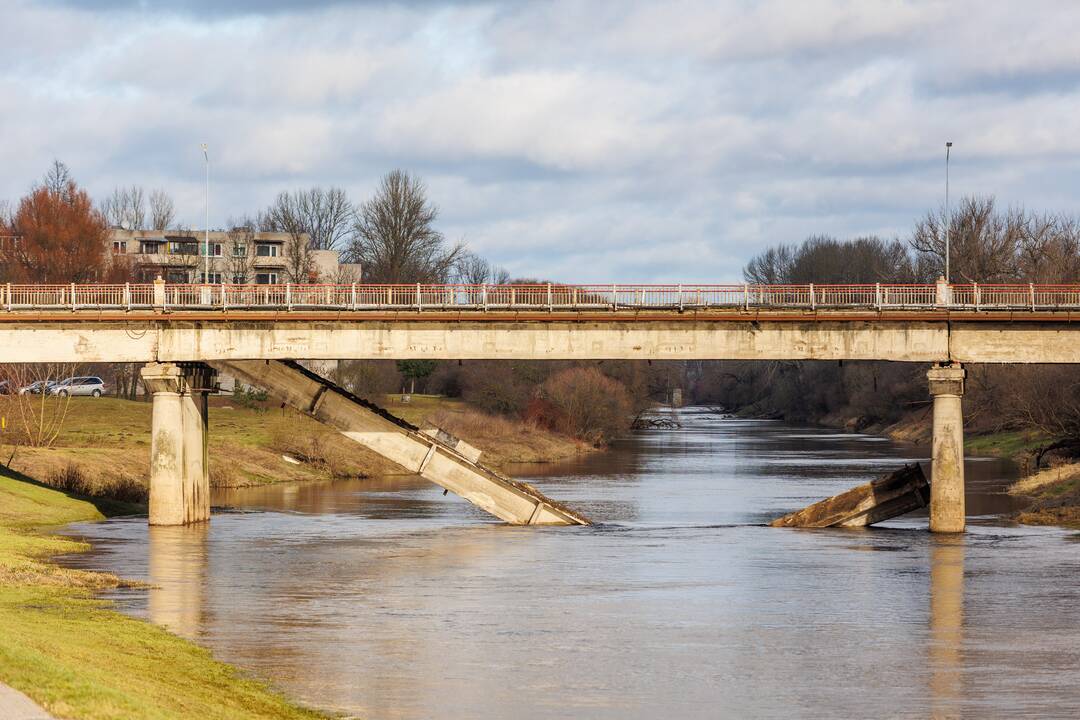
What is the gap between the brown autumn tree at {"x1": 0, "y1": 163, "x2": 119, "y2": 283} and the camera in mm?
125938

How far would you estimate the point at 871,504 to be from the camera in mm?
61656

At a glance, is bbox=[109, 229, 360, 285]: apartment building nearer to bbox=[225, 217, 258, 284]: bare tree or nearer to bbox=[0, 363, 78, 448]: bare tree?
bbox=[225, 217, 258, 284]: bare tree

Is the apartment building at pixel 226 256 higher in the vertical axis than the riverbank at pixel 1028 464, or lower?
higher

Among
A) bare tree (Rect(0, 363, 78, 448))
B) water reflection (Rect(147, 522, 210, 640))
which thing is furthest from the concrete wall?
bare tree (Rect(0, 363, 78, 448))

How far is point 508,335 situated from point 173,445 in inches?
571

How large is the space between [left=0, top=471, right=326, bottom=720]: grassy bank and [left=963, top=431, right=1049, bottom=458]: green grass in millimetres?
78962

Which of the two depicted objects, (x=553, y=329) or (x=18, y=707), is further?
(x=553, y=329)

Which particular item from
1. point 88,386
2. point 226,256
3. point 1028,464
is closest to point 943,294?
point 1028,464

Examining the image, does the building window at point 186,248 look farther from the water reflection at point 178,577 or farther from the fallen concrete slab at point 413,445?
the water reflection at point 178,577

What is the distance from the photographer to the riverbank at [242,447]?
238 ft

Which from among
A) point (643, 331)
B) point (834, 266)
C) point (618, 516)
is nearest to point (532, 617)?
point (643, 331)

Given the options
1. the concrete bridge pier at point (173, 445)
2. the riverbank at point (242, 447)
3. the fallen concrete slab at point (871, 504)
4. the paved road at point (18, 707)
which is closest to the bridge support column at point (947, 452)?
the fallen concrete slab at point (871, 504)

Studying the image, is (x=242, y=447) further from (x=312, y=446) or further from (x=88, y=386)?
(x=88, y=386)

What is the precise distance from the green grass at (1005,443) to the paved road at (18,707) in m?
90.9
